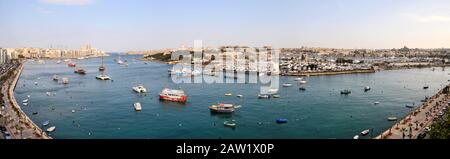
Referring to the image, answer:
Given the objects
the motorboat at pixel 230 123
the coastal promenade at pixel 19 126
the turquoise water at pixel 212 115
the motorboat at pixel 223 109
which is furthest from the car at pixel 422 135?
the coastal promenade at pixel 19 126

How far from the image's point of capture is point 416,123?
576cm

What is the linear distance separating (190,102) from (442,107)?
5.23 m

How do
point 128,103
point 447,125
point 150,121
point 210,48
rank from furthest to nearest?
point 210,48 < point 128,103 < point 150,121 < point 447,125

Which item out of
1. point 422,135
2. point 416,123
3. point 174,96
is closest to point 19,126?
point 174,96

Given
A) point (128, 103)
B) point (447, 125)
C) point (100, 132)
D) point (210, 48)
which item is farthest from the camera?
point (210, 48)

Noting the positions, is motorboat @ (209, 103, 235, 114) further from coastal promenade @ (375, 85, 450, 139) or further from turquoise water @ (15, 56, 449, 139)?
coastal promenade @ (375, 85, 450, 139)

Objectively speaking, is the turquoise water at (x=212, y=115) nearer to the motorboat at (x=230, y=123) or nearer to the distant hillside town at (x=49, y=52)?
the motorboat at (x=230, y=123)

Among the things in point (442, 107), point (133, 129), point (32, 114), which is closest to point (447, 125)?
point (442, 107)

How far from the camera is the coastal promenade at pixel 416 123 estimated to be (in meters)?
5.17

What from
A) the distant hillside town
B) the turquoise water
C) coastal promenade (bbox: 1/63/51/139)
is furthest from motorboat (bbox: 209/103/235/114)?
the distant hillside town

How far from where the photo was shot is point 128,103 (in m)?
8.59
